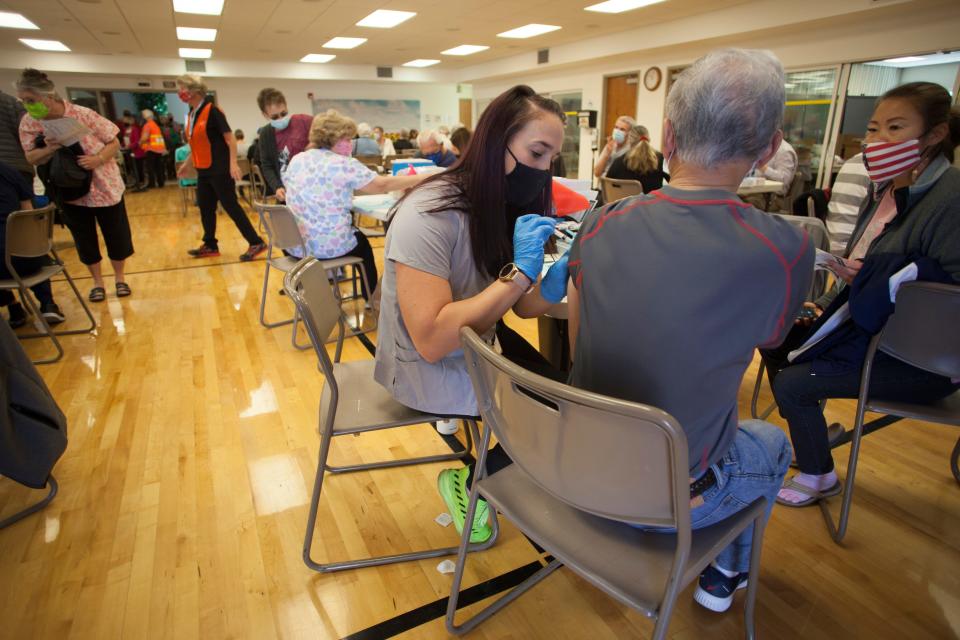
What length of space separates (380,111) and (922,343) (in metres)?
15.4

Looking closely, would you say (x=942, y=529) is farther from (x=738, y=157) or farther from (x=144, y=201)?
(x=144, y=201)

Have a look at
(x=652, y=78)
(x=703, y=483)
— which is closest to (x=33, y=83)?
(x=703, y=483)

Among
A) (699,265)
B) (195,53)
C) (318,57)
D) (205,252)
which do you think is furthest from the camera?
(318,57)

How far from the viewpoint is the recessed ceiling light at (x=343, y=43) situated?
9789 millimetres

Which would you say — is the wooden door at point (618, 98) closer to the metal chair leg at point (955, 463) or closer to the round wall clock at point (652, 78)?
the round wall clock at point (652, 78)

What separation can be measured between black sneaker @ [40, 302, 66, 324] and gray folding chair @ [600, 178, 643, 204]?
3618 mm

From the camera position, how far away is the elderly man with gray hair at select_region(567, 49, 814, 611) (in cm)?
80

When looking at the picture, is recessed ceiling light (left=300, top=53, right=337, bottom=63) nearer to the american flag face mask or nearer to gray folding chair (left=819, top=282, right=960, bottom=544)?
the american flag face mask

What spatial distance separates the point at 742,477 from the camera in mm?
1004

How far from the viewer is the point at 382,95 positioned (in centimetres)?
1497

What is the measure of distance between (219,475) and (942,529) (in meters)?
2.37

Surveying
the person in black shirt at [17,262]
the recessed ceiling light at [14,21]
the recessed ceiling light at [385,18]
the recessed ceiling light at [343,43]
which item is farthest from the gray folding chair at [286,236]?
the recessed ceiling light at [343,43]

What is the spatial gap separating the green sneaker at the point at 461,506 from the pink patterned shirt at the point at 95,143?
3.32m

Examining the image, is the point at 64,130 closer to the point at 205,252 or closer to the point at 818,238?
the point at 205,252
